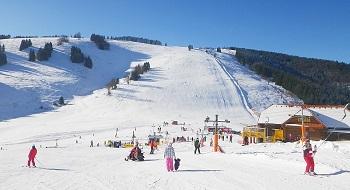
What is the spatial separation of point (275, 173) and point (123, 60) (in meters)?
139

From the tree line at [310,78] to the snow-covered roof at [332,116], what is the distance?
61555 millimetres

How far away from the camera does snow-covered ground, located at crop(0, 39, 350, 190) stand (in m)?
16.7

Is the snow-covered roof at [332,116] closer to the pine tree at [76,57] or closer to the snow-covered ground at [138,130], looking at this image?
the snow-covered ground at [138,130]

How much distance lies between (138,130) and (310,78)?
397 feet

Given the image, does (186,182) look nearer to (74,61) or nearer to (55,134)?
(55,134)

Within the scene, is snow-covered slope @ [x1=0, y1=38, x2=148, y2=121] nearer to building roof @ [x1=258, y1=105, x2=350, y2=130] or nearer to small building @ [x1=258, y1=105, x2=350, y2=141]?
building roof @ [x1=258, y1=105, x2=350, y2=130]

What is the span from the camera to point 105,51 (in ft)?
540

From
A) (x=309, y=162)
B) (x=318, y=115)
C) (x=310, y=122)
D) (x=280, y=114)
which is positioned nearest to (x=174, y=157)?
(x=309, y=162)

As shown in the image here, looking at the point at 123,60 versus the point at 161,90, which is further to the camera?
the point at 123,60

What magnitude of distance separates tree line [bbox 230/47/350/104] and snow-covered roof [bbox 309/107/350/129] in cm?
6156

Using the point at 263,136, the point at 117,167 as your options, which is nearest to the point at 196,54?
the point at 263,136

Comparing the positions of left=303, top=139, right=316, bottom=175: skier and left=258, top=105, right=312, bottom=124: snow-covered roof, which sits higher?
left=303, top=139, right=316, bottom=175: skier

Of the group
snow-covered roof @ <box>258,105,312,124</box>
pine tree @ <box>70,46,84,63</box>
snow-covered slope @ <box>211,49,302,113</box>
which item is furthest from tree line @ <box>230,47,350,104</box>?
snow-covered roof @ <box>258,105,312,124</box>

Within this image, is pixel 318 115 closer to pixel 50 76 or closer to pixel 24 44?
pixel 50 76
